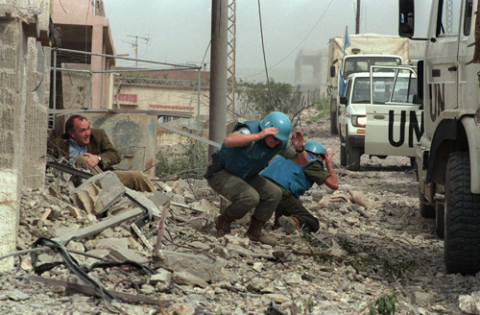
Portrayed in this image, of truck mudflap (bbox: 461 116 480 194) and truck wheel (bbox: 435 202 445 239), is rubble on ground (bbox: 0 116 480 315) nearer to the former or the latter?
truck wheel (bbox: 435 202 445 239)

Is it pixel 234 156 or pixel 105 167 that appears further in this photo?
pixel 105 167

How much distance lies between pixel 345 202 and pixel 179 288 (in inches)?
177

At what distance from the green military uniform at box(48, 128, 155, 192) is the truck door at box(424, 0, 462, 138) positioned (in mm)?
3077

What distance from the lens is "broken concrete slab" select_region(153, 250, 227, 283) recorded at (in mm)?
3814

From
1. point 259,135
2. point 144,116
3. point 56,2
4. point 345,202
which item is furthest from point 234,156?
point 56,2

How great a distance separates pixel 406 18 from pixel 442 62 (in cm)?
49

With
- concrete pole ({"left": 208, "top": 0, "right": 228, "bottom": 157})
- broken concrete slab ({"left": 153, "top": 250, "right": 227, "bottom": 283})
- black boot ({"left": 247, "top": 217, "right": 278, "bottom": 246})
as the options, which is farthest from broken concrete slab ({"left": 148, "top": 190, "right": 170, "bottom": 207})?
concrete pole ({"left": 208, "top": 0, "right": 228, "bottom": 157})

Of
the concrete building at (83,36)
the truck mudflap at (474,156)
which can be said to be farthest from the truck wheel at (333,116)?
the truck mudflap at (474,156)

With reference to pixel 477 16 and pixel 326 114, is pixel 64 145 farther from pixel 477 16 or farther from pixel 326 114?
pixel 326 114

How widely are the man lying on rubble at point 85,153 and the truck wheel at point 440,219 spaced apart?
3047 mm

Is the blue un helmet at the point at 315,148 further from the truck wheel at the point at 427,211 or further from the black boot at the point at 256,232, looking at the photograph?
the truck wheel at the point at 427,211

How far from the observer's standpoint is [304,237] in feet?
17.9

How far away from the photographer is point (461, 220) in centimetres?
391

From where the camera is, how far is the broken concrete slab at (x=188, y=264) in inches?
150
